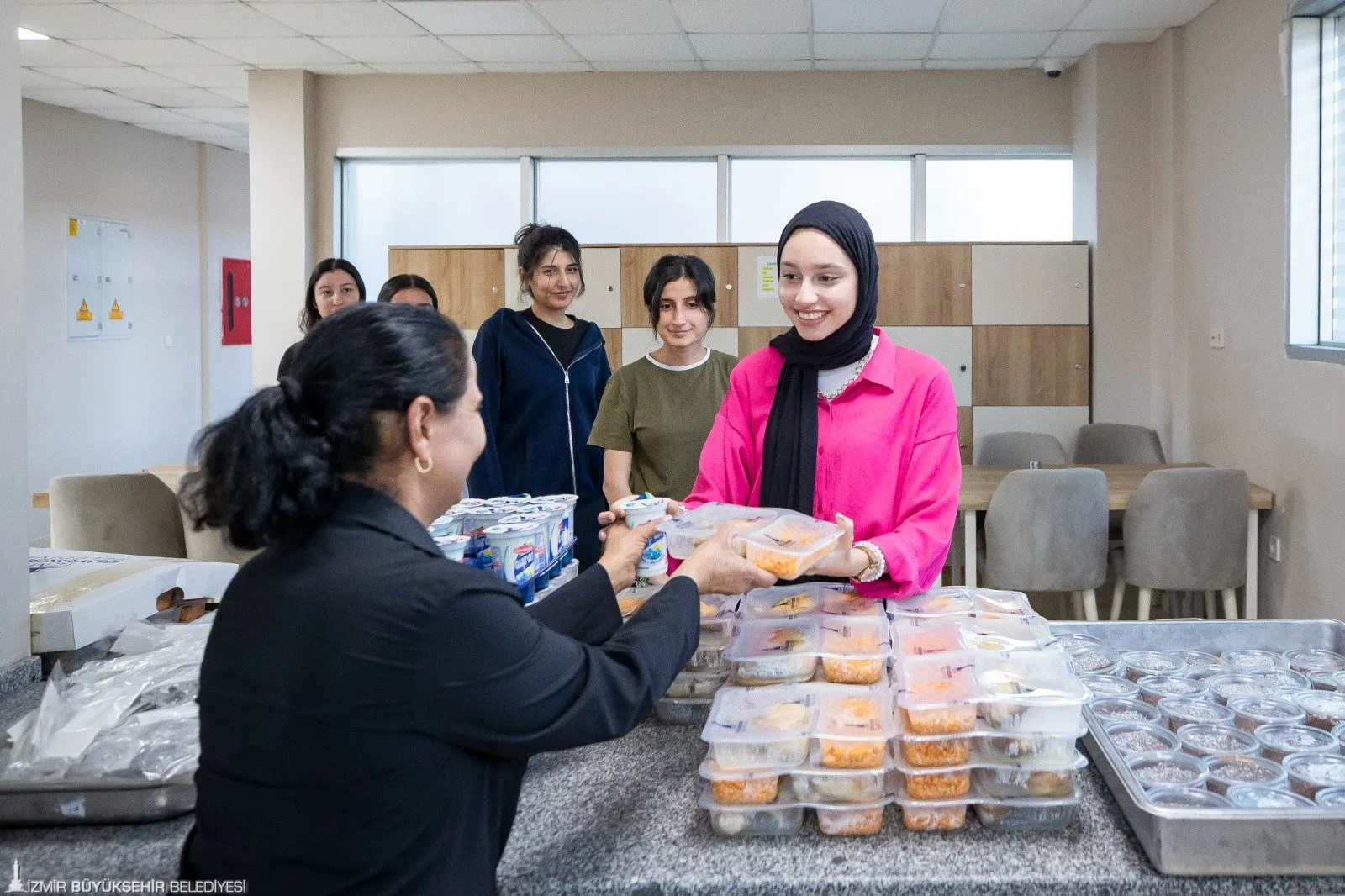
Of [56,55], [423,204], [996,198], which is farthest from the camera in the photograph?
[423,204]

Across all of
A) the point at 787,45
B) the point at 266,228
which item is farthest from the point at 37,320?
the point at 787,45

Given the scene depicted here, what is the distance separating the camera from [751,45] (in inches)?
229

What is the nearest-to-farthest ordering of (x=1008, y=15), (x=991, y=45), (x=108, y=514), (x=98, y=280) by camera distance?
(x=108, y=514) < (x=1008, y=15) < (x=991, y=45) < (x=98, y=280)

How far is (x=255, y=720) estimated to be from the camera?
0.99m

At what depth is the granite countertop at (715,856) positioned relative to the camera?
1.13 metres

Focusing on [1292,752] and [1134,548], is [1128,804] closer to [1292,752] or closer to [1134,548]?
[1292,752]

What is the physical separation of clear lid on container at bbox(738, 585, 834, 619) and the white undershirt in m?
0.36

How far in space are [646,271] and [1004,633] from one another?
15.7 feet

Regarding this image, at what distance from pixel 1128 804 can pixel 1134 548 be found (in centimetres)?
338

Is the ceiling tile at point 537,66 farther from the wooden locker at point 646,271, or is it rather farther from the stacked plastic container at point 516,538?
the stacked plastic container at point 516,538

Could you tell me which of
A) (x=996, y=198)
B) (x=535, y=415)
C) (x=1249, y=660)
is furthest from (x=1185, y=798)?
(x=996, y=198)

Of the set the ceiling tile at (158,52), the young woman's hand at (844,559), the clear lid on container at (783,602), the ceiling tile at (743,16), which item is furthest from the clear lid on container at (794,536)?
the ceiling tile at (158,52)

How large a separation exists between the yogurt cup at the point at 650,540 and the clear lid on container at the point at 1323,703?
92 cm

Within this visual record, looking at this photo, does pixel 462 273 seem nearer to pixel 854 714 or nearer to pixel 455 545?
pixel 455 545
